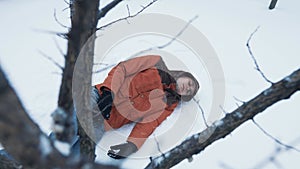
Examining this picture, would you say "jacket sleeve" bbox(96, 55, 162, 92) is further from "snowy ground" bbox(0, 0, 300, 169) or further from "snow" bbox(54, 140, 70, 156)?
"snow" bbox(54, 140, 70, 156)

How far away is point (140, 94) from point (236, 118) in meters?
1.08

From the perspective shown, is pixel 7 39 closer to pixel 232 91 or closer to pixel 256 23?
pixel 232 91

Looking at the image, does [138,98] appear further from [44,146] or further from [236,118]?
[44,146]

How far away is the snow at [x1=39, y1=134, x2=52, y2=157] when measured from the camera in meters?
0.37

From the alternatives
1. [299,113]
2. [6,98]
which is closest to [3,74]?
[6,98]

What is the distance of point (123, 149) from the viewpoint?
1.59m

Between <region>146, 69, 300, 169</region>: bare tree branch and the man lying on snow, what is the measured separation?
0.86m

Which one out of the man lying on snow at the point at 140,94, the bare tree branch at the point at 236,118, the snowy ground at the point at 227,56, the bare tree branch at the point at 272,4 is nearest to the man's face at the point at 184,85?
the man lying on snow at the point at 140,94

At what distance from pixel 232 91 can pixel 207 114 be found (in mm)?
278

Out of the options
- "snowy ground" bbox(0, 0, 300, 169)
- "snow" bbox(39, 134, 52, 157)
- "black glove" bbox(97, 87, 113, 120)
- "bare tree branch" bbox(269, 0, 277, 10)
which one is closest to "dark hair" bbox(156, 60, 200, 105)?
"snowy ground" bbox(0, 0, 300, 169)

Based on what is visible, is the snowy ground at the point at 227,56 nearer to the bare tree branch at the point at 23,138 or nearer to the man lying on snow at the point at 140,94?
the man lying on snow at the point at 140,94

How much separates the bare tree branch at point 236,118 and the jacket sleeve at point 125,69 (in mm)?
959

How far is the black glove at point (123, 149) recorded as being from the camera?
5.09ft

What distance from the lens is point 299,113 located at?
1.87m
